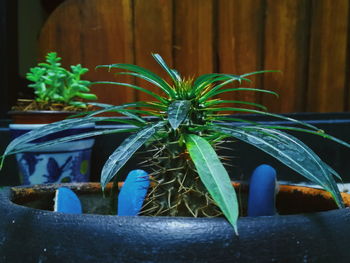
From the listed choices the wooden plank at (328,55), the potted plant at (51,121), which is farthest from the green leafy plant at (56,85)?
the wooden plank at (328,55)

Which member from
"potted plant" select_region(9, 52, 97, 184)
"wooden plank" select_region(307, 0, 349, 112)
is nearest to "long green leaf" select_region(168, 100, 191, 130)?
"potted plant" select_region(9, 52, 97, 184)

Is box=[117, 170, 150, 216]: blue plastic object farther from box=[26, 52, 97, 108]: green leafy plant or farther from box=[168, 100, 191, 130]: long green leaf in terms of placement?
box=[26, 52, 97, 108]: green leafy plant

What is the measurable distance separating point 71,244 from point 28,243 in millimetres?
55

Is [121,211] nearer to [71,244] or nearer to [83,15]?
[71,244]

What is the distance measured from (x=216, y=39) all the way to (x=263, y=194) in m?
1.63

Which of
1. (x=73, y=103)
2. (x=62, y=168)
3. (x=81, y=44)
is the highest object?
(x=81, y=44)

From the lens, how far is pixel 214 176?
0.40 metres

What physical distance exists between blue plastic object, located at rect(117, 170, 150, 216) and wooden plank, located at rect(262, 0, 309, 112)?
5.42 feet

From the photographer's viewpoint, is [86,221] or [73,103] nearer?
[86,221]

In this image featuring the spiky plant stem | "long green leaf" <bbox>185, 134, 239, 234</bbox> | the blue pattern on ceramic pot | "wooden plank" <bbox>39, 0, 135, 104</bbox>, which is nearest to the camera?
"long green leaf" <bbox>185, 134, 239, 234</bbox>

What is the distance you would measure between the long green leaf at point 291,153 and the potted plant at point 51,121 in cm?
114

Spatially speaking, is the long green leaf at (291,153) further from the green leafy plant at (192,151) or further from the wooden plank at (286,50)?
the wooden plank at (286,50)

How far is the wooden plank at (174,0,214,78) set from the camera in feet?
6.87

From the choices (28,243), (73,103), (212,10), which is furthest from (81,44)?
(28,243)
